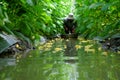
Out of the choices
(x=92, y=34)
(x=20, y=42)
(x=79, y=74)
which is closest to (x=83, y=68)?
(x=79, y=74)

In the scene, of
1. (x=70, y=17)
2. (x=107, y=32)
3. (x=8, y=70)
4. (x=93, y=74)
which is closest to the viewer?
(x=93, y=74)

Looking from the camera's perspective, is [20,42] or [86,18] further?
[86,18]

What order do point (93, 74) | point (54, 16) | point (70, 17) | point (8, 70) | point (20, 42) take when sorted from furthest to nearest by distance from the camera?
point (70, 17)
point (54, 16)
point (20, 42)
point (8, 70)
point (93, 74)

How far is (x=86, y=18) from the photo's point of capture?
475 inches

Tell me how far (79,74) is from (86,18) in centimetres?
851

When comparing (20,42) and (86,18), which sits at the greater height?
(86,18)

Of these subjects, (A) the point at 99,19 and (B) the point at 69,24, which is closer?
(A) the point at 99,19

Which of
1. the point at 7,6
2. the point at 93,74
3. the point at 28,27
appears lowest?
the point at 93,74

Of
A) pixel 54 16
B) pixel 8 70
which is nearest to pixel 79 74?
pixel 8 70

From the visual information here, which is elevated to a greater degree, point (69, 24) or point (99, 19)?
point (69, 24)

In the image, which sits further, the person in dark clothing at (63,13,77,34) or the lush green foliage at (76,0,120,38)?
the person in dark clothing at (63,13,77,34)

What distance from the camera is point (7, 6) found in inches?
293

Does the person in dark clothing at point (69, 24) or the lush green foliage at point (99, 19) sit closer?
the lush green foliage at point (99, 19)

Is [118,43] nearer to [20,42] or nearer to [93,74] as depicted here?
[20,42]
